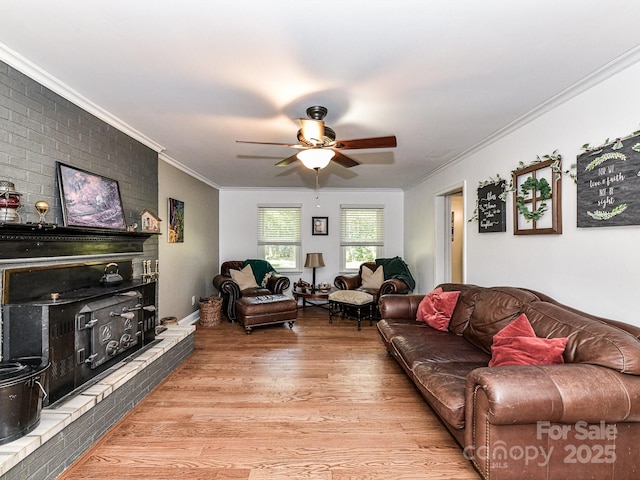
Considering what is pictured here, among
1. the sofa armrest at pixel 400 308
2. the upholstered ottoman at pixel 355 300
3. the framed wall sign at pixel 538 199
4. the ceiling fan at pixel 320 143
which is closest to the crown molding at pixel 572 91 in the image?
the framed wall sign at pixel 538 199

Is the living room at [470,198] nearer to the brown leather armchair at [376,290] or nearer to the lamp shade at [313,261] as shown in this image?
the brown leather armchair at [376,290]

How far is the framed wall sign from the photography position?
248 cm

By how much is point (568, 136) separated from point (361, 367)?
2.76 meters

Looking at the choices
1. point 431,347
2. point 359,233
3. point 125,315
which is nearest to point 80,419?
point 125,315

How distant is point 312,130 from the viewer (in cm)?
241

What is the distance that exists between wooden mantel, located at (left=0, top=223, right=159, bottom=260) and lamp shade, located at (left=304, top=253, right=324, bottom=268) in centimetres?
327

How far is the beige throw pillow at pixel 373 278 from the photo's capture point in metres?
5.67

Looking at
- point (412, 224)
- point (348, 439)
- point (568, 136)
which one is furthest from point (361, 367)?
point (412, 224)

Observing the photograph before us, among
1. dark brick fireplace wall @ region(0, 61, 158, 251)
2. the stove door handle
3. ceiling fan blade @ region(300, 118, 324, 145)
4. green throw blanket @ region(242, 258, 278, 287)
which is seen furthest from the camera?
green throw blanket @ region(242, 258, 278, 287)

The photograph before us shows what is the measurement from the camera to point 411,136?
335 centimetres

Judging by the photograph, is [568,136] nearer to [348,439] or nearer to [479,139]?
[479,139]

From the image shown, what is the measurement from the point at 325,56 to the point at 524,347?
2.20 m

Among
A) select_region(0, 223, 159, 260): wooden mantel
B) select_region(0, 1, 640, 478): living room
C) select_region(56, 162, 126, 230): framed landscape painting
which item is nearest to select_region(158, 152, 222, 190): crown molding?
select_region(0, 1, 640, 478): living room

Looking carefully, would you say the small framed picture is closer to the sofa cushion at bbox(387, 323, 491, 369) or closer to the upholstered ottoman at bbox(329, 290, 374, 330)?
the upholstered ottoman at bbox(329, 290, 374, 330)
